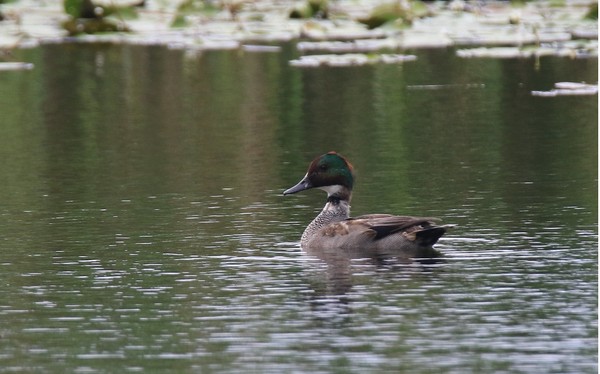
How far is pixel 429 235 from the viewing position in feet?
38.4

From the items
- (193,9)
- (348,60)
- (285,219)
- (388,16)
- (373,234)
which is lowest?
(285,219)

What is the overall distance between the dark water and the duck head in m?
0.51

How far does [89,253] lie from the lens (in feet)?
38.9

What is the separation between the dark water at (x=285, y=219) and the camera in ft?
28.7

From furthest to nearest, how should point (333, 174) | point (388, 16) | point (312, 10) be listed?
point (312, 10)
point (388, 16)
point (333, 174)

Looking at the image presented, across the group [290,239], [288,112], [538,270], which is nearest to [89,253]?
[290,239]

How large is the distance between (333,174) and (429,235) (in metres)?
1.41

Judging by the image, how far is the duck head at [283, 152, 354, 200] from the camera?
12.8 metres

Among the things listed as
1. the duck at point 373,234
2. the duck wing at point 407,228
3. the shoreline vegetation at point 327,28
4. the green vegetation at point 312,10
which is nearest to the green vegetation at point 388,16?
the shoreline vegetation at point 327,28

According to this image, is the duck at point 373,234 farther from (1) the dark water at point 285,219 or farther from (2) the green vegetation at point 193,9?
(2) the green vegetation at point 193,9

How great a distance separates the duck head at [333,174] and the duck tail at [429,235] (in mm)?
1218

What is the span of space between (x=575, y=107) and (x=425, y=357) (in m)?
13.0

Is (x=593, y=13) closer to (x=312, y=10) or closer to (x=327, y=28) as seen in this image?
(x=327, y=28)

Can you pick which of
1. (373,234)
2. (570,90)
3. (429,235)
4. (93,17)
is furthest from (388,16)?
(429,235)
